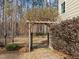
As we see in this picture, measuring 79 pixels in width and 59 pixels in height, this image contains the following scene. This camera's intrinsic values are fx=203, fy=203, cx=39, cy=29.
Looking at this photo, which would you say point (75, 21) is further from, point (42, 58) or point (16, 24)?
point (16, 24)

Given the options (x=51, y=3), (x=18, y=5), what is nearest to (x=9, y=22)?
(x=18, y=5)

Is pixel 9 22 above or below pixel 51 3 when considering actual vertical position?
below

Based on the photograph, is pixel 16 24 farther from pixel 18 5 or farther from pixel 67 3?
pixel 67 3

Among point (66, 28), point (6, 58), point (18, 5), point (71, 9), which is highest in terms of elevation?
point (18, 5)

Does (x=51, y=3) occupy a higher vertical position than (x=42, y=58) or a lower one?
higher

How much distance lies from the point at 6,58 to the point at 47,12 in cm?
1138

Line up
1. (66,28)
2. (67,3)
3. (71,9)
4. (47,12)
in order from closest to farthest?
(66,28)
(71,9)
(67,3)
(47,12)

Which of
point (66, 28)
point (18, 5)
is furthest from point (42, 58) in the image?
point (18, 5)

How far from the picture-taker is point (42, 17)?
22016 mm

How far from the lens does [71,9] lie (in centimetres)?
1438

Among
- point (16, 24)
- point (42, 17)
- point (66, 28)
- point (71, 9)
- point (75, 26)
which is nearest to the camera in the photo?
point (75, 26)

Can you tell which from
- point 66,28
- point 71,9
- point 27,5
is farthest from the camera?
point 27,5

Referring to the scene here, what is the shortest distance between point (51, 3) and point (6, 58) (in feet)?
97.2

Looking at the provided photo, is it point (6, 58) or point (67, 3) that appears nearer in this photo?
point (6, 58)
